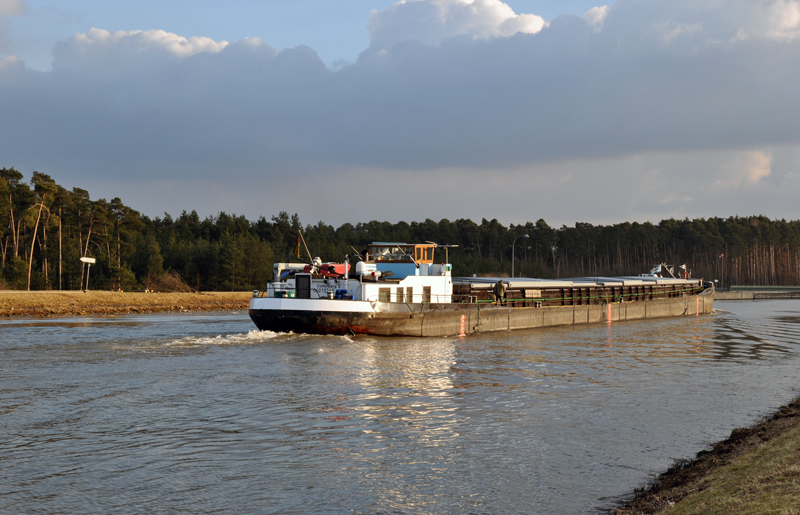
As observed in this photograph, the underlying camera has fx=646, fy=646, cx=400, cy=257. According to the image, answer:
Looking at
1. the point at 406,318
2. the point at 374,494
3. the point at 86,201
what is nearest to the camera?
the point at 374,494

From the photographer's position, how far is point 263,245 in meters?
111

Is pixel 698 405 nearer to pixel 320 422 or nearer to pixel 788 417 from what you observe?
pixel 788 417

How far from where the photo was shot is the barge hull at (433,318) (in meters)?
38.3

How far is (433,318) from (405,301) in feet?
7.16

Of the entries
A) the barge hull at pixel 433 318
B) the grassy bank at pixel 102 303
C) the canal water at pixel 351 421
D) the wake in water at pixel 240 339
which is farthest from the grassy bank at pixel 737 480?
the grassy bank at pixel 102 303

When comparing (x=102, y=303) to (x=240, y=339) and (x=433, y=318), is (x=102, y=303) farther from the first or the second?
(x=433, y=318)

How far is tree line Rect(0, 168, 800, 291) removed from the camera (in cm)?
9062

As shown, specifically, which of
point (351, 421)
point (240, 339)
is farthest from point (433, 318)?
point (351, 421)

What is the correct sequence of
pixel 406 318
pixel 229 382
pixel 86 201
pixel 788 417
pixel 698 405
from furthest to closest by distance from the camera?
pixel 86 201 → pixel 406 318 → pixel 229 382 → pixel 698 405 → pixel 788 417

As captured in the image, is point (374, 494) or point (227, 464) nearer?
point (374, 494)

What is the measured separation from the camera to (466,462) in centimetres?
1470

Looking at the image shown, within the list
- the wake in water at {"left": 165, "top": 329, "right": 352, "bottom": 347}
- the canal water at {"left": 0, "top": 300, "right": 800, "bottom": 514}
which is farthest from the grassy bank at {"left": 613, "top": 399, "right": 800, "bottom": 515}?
the wake in water at {"left": 165, "top": 329, "right": 352, "bottom": 347}

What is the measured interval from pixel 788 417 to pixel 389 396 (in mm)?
12061

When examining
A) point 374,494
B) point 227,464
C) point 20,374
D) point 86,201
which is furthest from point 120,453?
point 86,201
